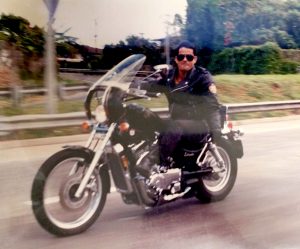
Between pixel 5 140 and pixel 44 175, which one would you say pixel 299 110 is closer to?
pixel 44 175

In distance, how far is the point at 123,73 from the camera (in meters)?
1.86

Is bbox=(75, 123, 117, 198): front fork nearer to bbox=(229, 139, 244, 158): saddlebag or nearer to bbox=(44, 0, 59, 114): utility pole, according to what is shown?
bbox=(229, 139, 244, 158): saddlebag

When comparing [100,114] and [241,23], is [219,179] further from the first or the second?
[241,23]

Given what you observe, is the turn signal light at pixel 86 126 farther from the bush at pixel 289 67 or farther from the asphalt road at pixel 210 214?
the bush at pixel 289 67

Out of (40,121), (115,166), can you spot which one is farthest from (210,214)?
(40,121)

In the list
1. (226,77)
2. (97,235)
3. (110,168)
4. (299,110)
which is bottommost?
(97,235)

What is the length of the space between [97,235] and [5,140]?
758 mm

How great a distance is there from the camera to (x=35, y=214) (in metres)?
2.12

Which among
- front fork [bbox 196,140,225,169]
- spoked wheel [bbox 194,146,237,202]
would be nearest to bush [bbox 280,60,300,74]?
front fork [bbox 196,140,225,169]

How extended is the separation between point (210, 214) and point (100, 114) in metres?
0.71

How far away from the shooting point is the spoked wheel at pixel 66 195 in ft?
6.69

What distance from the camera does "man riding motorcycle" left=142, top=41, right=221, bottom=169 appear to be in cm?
184

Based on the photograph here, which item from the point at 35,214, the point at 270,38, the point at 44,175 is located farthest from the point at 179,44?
the point at 35,214

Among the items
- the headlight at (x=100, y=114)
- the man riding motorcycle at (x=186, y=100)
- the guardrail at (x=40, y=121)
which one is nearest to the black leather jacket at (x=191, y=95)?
the man riding motorcycle at (x=186, y=100)
